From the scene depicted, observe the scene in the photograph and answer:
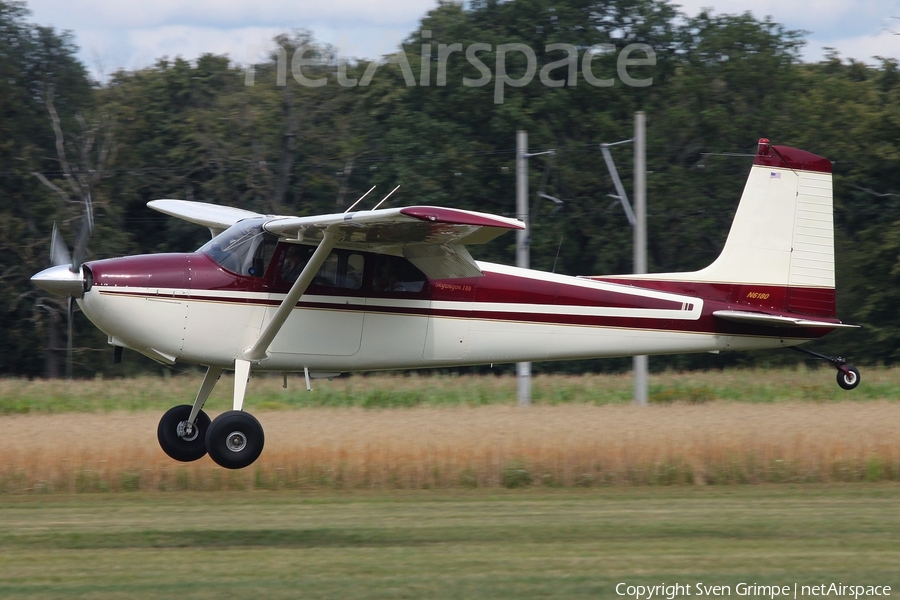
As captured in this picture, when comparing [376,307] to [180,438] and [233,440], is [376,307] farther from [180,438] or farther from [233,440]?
[180,438]

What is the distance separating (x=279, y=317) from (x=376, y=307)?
1059 mm

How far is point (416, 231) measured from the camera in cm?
1068

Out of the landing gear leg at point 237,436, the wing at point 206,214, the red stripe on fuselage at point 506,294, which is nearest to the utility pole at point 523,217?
the wing at point 206,214

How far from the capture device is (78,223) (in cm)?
3198

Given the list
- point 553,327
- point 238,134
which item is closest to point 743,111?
point 238,134

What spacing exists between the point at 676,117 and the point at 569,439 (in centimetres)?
2289

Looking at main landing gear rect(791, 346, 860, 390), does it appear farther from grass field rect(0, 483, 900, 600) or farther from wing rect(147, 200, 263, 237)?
wing rect(147, 200, 263, 237)

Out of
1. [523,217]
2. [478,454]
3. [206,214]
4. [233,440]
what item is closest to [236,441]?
[233,440]

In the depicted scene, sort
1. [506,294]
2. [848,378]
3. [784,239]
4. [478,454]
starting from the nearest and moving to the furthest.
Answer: [506,294] < [848,378] < [784,239] < [478,454]

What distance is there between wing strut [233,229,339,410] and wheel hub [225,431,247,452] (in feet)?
0.88

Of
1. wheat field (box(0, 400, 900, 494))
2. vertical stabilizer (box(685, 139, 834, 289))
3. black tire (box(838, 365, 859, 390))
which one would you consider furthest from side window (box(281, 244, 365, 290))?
black tire (box(838, 365, 859, 390))

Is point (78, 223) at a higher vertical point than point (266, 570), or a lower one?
higher

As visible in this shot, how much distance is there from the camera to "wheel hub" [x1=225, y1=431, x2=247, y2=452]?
1122cm

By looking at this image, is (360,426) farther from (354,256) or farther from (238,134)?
(238,134)
